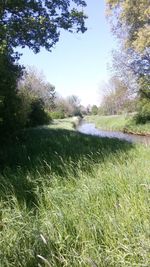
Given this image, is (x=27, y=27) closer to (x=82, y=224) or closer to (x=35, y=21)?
(x=35, y=21)

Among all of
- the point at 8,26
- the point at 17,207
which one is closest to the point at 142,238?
the point at 17,207

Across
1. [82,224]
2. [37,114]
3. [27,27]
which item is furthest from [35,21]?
[37,114]

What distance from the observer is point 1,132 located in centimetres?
1653

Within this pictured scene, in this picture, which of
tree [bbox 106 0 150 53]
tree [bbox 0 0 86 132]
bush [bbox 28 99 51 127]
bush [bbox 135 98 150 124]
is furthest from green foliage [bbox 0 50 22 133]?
bush [bbox 135 98 150 124]

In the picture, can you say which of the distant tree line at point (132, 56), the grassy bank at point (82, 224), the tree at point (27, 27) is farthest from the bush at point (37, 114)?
the grassy bank at point (82, 224)

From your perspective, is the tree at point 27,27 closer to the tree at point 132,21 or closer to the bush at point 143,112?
the tree at point 132,21

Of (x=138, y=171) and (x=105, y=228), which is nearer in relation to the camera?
(x=105, y=228)

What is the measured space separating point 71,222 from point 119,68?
30.2 metres

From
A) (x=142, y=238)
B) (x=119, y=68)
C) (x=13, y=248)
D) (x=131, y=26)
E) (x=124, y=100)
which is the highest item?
(x=131, y=26)

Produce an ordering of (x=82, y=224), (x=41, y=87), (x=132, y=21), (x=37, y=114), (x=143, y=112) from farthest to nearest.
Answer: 1. (x=41, y=87)
2. (x=143, y=112)
3. (x=37, y=114)
4. (x=132, y=21)
5. (x=82, y=224)

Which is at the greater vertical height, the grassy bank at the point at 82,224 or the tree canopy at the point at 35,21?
the tree canopy at the point at 35,21

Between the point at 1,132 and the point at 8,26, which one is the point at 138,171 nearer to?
the point at 8,26

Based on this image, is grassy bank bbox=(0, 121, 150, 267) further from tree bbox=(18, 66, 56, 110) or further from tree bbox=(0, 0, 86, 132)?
tree bbox=(18, 66, 56, 110)

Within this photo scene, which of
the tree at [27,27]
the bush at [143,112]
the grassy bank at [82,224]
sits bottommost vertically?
the grassy bank at [82,224]
